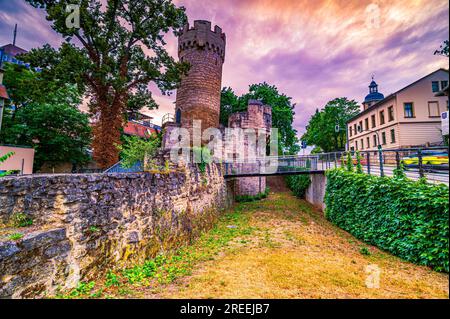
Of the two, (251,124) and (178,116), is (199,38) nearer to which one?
(178,116)

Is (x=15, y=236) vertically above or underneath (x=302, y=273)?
above

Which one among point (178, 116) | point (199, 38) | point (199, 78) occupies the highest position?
point (199, 38)

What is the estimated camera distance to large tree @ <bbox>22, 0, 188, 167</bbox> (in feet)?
32.1

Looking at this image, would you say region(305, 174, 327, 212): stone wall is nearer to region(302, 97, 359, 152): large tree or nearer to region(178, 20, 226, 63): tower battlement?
region(178, 20, 226, 63): tower battlement

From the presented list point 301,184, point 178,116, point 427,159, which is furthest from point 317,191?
point 178,116

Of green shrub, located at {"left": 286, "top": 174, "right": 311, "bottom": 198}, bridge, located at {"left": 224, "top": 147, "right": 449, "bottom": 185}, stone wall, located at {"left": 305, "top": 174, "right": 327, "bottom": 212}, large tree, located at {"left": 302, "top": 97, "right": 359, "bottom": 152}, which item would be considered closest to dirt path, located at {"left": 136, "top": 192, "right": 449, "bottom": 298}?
bridge, located at {"left": 224, "top": 147, "right": 449, "bottom": 185}

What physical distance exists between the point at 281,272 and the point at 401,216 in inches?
154

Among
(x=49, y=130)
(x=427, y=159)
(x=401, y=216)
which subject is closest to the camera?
(x=427, y=159)

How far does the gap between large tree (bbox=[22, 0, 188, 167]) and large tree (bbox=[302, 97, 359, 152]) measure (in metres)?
27.5

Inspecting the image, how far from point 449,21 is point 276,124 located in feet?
88.2

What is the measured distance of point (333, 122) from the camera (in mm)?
32344

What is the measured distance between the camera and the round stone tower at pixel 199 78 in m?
18.1
